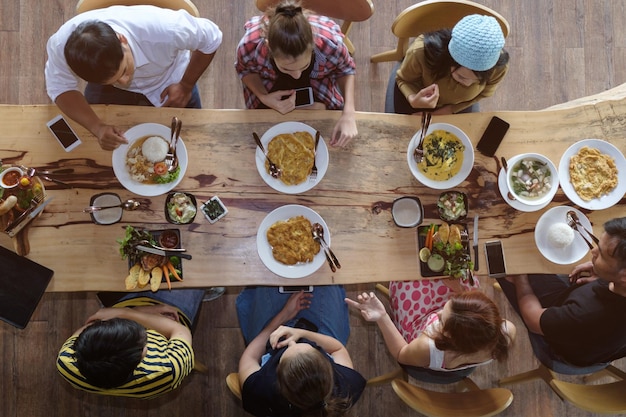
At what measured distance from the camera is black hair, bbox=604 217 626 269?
1.94 metres

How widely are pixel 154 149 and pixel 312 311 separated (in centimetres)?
108

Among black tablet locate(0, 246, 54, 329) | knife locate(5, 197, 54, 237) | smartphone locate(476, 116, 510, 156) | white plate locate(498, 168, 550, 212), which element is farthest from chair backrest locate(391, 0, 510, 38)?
black tablet locate(0, 246, 54, 329)

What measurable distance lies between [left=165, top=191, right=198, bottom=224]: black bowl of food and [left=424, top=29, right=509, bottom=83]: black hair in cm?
125

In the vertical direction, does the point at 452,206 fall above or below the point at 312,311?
above

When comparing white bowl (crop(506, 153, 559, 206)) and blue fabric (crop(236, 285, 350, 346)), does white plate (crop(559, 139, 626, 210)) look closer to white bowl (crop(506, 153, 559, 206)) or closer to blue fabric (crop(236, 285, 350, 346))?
white bowl (crop(506, 153, 559, 206))

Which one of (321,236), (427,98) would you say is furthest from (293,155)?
(427,98)

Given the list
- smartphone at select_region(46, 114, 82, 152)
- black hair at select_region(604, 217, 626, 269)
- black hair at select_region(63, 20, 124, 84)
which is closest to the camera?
black hair at select_region(63, 20, 124, 84)

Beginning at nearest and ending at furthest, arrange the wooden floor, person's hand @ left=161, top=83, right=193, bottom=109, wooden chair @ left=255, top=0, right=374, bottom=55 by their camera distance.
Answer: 1. wooden chair @ left=255, top=0, right=374, bottom=55
2. person's hand @ left=161, top=83, right=193, bottom=109
3. the wooden floor

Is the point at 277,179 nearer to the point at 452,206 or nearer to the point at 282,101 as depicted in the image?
the point at 282,101

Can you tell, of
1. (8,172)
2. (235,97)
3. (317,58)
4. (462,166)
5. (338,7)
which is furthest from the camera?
(235,97)

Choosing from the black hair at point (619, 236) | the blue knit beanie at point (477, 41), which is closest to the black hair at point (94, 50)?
the blue knit beanie at point (477, 41)

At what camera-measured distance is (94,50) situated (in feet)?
5.99

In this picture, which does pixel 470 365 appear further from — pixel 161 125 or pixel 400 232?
pixel 161 125

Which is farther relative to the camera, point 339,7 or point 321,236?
point 339,7
